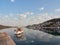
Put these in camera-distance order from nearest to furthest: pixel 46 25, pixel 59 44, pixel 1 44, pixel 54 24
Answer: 1. pixel 1 44
2. pixel 59 44
3. pixel 54 24
4. pixel 46 25

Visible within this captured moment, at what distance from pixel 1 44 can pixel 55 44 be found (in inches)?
962

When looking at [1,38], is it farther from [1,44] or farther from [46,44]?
[46,44]

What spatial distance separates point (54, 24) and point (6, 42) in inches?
5523

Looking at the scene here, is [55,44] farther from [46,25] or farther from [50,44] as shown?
[46,25]

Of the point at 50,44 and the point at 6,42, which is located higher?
the point at 6,42

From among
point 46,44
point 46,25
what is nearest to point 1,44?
point 46,44

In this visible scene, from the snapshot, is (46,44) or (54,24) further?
(54,24)

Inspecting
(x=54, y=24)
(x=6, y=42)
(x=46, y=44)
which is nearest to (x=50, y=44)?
(x=46, y=44)

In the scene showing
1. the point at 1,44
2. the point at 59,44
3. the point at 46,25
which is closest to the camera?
the point at 1,44

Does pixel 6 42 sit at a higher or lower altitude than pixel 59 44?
higher

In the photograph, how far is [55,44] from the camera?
32.6 m

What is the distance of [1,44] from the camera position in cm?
977

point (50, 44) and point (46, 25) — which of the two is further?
point (46, 25)

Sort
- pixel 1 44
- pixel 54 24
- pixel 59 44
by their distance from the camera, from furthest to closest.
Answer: pixel 54 24 < pixel 59 44 < pixel 1 44
